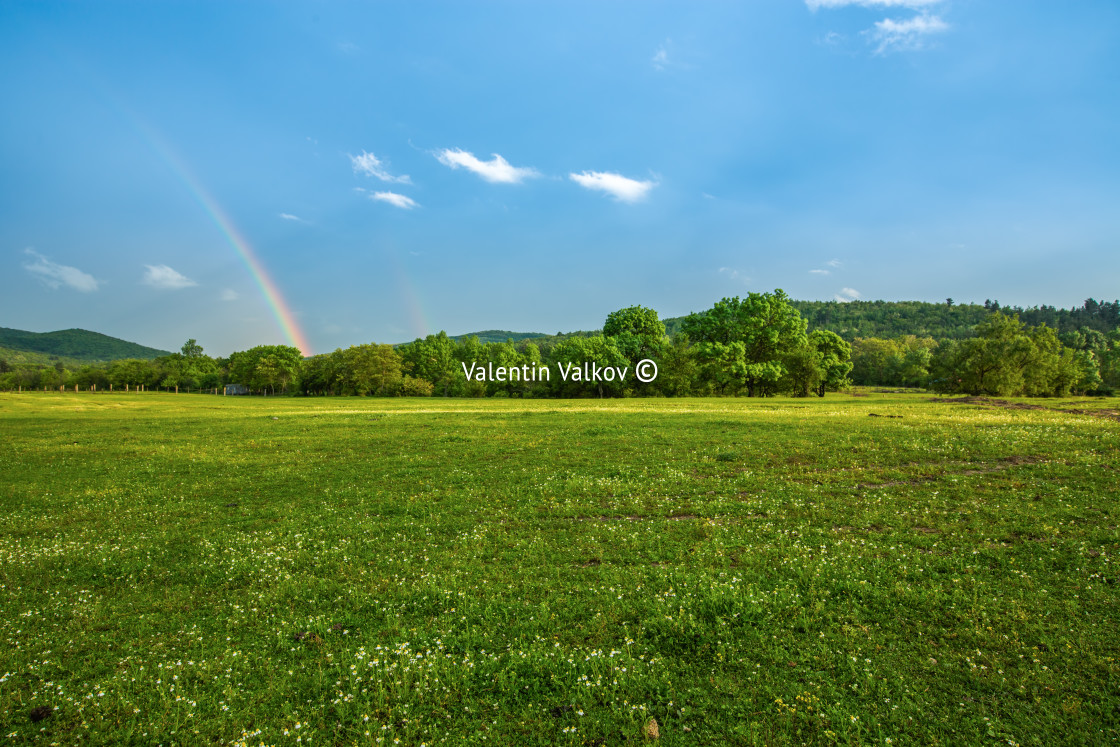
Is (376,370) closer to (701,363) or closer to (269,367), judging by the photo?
(269,367)

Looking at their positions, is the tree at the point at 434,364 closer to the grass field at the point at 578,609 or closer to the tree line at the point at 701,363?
the tree line at the point at 701,363

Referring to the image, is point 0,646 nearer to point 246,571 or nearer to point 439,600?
point 246,571

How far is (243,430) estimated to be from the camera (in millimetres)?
34094

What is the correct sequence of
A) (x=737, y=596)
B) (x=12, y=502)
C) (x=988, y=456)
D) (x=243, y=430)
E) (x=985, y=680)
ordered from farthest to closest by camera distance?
(x=243, y=430) → (x=988, y=456) → (x=12, y=502) → (x=737, y=596) → (x=985, y=680)

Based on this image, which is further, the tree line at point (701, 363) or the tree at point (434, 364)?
the tree at point (434, 364)

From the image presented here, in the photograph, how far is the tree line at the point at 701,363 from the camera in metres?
68.1

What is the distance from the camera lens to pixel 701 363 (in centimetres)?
8488

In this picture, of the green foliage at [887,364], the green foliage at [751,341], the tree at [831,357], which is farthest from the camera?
the green foliage at [887,364]

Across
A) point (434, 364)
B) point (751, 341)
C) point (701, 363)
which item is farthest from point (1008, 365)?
point (434, 364)

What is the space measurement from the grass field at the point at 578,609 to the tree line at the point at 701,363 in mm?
63951

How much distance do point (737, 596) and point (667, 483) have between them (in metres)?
8.06

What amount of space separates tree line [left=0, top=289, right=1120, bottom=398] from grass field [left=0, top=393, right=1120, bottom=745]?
64.0 m

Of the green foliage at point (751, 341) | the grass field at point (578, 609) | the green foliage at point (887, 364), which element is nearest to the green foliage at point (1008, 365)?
the green foliage at point (751, 341)

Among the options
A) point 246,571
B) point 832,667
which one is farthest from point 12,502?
point 832,667
